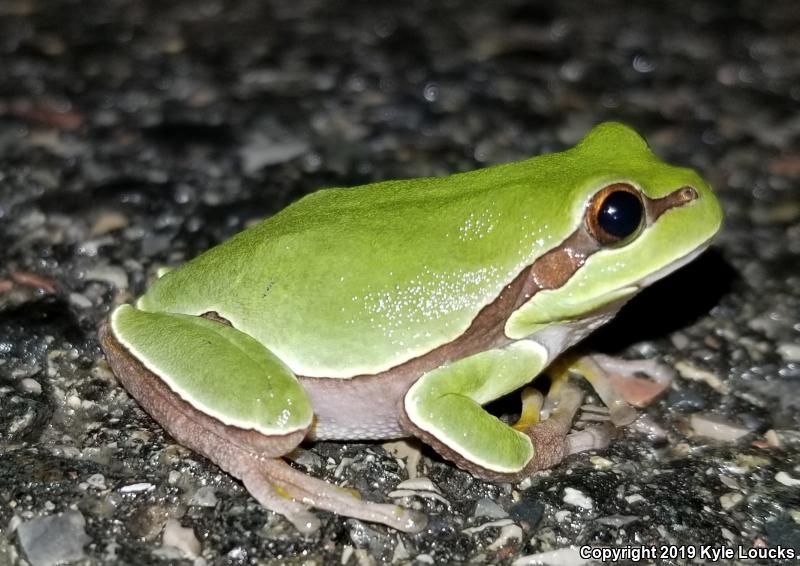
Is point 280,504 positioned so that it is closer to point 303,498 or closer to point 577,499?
point 303,498

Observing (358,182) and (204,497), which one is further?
(358,182)

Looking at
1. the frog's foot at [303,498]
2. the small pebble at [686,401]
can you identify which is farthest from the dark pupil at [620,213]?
the frog's foot at [303,498]

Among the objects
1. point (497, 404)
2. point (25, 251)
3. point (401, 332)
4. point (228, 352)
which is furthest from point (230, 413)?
point (25, 251)

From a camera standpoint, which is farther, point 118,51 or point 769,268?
point 118,51

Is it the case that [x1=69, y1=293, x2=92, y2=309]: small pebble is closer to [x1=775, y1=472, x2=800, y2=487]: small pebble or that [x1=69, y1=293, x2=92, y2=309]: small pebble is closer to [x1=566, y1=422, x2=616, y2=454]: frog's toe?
[x1=566, y1=422, x2=616, y2=454]: frog's toe

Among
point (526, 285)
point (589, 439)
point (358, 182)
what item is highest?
point (526, 285)

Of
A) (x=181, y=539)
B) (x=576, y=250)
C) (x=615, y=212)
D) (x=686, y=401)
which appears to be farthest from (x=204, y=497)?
(x=686, y=401)

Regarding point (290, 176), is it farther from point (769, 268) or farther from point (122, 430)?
point (769, 268)
